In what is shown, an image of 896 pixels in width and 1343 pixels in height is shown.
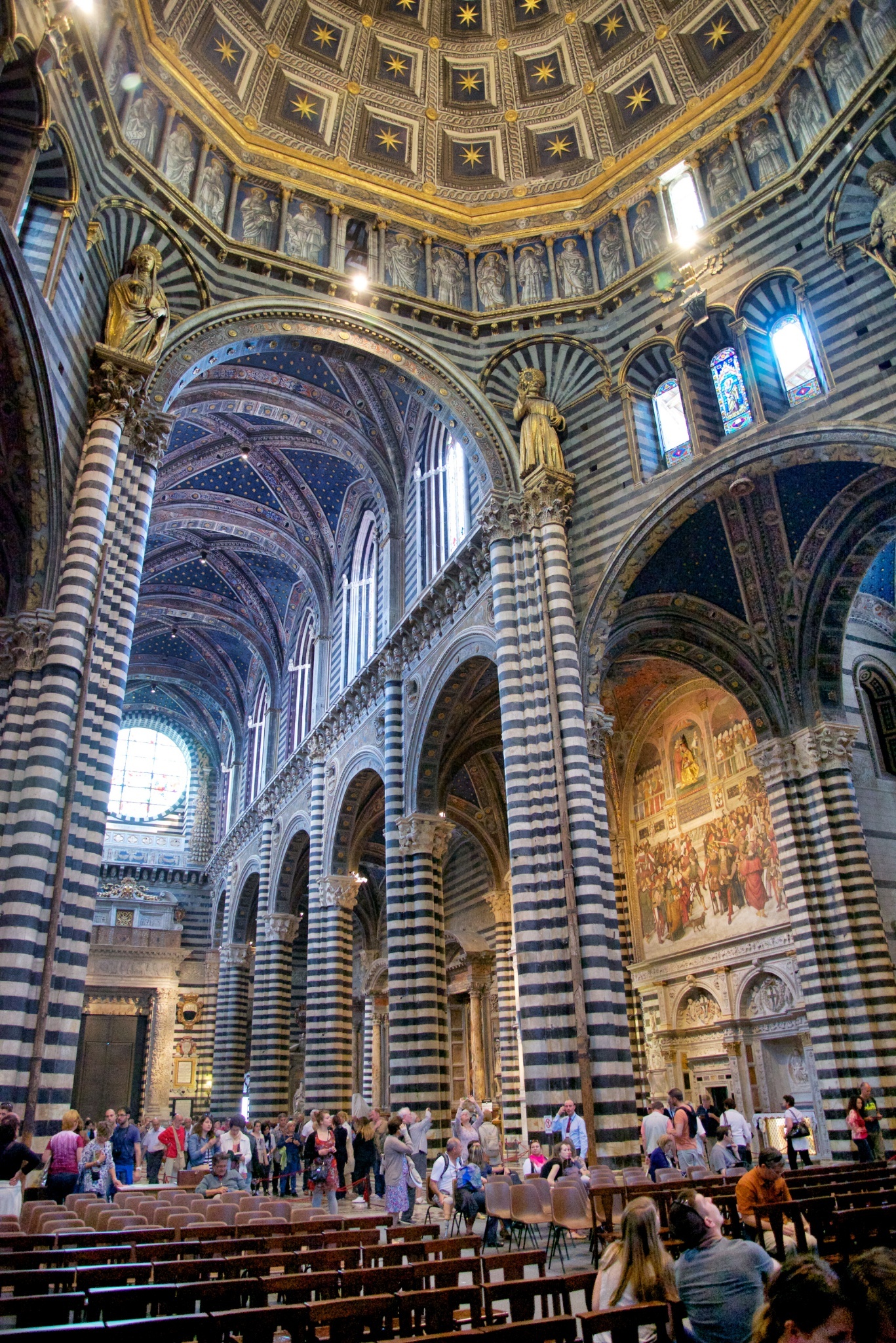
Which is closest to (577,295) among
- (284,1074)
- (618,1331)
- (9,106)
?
(9,106)

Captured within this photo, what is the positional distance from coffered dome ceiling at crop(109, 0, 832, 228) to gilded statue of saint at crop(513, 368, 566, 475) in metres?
4.77

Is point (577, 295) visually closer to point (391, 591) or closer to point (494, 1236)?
point (391, 591)

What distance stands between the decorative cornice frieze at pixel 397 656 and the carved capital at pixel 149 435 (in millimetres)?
5860

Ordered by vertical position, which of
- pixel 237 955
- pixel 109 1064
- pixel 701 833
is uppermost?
pixel 237 955

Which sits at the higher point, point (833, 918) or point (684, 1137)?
point (833, 918)

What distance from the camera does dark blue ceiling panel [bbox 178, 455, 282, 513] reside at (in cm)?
2669

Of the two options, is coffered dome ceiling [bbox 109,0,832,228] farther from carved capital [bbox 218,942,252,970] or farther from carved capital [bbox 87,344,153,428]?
carved capital [bbox 218,942,252,970]

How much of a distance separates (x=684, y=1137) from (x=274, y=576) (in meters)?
23.8

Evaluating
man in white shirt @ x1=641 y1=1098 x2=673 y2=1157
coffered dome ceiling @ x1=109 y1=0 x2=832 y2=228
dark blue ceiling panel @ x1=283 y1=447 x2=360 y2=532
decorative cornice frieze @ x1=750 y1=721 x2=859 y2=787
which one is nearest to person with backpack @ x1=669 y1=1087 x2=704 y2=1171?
man in white shirt @ x1=641 y1=1098 x2=673 y2=1157

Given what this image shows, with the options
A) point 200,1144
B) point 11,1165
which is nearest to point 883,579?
point 200,1144

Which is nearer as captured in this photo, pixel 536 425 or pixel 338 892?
pixel 536 425

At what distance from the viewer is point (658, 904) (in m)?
23.9

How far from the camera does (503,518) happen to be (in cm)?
1748

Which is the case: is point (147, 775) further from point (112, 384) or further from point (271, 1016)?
point (112, 384)
